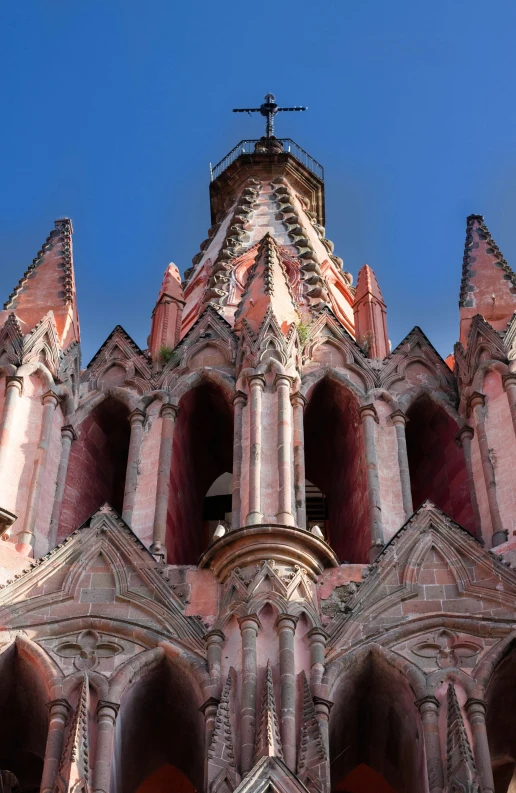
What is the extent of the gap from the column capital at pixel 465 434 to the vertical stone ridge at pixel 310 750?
8394 millimetres

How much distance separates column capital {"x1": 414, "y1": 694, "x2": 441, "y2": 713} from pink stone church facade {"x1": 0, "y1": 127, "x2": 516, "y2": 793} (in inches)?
1.0

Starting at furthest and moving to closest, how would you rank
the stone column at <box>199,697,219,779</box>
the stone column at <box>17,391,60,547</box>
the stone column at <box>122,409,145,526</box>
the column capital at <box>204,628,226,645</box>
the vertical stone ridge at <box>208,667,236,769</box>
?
1. the stone column at <box>122,409,145,526</box>
2. the stone column at <box>17,391,60,547</box>
3. the column capital at <box>204,628,226,645</box>
4. the stone column at <box>199,697,219,779</box>
5. the vertical stone ridge at <box>208,667,236,769</box>

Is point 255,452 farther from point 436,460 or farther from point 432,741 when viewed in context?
point 432,741

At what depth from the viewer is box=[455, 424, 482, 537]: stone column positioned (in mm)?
26844

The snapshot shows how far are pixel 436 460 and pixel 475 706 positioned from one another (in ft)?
27.0

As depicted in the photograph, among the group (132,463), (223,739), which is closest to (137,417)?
(132,463)

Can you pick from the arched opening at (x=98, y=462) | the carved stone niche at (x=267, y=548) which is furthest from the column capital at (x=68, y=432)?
the carved stone niche at (x=267, y=548)

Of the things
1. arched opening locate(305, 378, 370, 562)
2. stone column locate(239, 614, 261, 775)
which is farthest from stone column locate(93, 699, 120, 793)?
arched opening locate(305, 378, 370, 562)

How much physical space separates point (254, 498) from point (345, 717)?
3.57 metres

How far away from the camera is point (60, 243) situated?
33.5 metres

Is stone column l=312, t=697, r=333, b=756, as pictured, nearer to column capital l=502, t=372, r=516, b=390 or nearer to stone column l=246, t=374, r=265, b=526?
stone column l=246, t=374, r=265, b=526

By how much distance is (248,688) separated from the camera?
21516 mm

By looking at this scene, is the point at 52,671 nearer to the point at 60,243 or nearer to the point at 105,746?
the point at 105,746

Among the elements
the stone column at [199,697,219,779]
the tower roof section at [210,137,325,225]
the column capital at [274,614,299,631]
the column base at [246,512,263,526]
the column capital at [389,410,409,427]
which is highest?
the tower roof section at [210,137,325,225]
